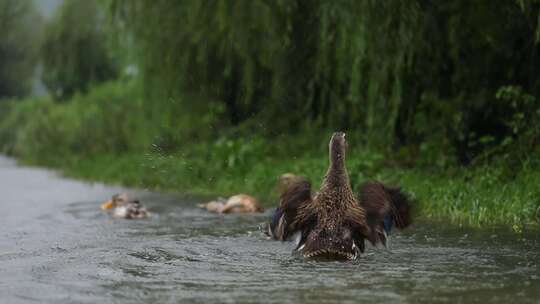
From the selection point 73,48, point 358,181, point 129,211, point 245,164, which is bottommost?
point 129,211

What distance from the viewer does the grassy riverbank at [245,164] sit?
1245 centimetres

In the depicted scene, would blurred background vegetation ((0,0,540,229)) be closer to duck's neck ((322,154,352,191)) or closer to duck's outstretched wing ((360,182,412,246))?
duck's outstretched wing ((360,182,412,246))

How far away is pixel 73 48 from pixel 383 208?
28365mm

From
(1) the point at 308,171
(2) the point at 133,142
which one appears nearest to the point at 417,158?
(1) the point at 308,171

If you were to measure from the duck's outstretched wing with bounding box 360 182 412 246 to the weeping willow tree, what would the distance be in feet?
10.6

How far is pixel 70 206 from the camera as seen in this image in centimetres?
1545

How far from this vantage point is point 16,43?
171 feet

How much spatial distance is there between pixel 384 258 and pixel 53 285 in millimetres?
2989

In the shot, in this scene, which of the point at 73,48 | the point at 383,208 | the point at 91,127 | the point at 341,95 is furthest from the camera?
the point at 73,48

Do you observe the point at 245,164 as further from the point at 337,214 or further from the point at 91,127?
the point at 91,127

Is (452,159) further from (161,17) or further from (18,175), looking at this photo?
(18,175)

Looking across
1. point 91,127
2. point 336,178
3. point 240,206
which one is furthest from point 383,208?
point 91,127

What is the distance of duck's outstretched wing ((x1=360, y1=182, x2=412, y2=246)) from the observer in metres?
9.14

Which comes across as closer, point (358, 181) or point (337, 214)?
point (337, 214)
